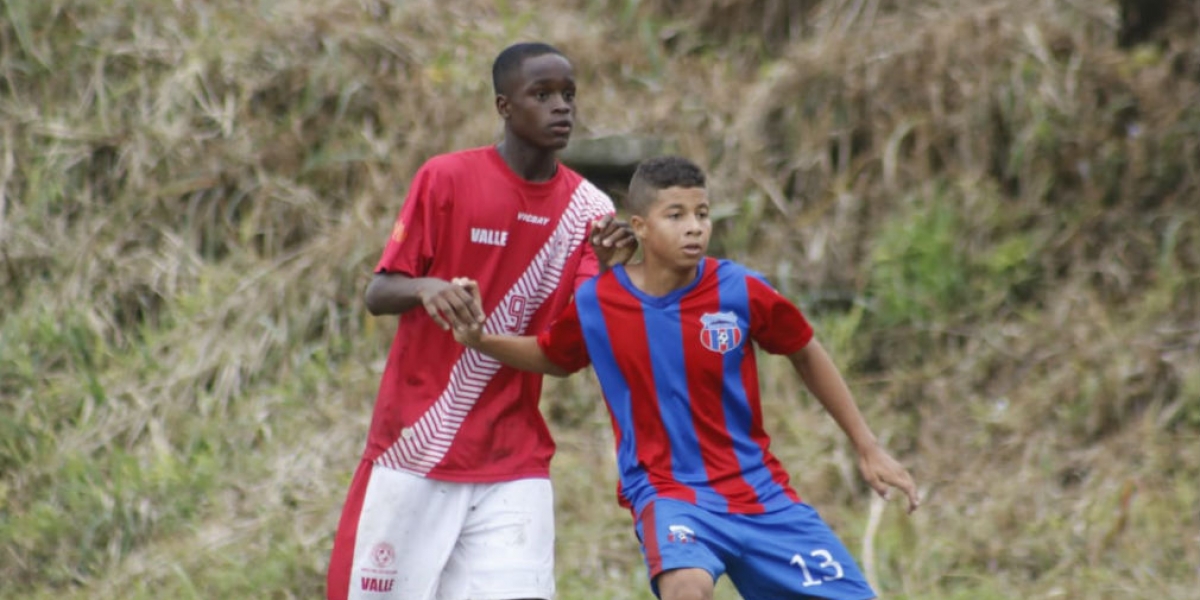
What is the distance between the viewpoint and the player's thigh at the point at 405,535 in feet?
15.4

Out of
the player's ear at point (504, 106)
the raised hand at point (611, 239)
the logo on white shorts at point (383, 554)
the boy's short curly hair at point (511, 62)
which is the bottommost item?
the logo on white shorts at point (383, 554)

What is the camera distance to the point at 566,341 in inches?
178

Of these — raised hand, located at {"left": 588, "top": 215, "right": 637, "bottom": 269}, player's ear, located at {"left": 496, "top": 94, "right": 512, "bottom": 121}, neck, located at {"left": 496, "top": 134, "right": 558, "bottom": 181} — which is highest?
player's ear, located at {"left": 496, "top": 94, "right": 512, "bottom": 121}

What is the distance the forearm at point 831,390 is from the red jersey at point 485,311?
64 centimetres

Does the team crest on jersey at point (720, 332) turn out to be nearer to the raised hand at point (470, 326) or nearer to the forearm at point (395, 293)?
the raised hand at point (470, 326)

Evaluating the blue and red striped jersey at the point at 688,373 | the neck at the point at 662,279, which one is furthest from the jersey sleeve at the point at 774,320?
the neck at the point at 662,279

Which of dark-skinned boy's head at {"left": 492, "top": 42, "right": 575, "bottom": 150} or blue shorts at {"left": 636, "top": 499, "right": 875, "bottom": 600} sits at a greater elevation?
dark-skinned boy's head at {"left": 492, "top": 42, "right": 575, "bottom": 150}

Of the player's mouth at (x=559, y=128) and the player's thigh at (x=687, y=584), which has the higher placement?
the player's mouth at (x=559, y=128)

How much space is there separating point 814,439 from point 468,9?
356 cm

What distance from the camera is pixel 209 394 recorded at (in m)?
7.53

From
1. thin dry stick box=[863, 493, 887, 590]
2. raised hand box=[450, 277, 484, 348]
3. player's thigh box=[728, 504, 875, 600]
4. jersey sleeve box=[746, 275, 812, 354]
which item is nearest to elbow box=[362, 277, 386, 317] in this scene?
raised hand box=[450, 277, 484, 348]

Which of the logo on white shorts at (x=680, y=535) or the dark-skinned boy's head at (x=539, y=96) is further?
the dark-skinned boy's head at (x=539, y=96)

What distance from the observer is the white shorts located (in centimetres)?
468

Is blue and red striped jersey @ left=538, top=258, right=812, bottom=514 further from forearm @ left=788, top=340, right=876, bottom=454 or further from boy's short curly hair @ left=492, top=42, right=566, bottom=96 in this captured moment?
boy's short curly hair @ left=492, top=42, right=566, bottom=96
